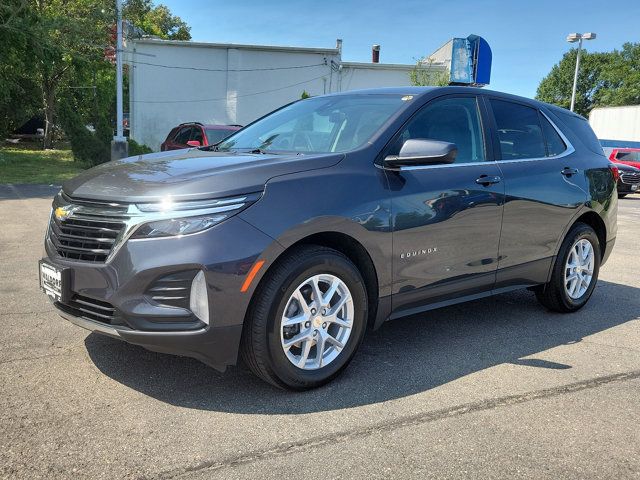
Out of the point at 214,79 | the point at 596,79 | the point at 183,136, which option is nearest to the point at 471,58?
the point at 183,136

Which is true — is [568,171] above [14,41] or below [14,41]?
below

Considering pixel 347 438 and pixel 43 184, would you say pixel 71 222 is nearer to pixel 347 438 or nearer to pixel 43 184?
pixel 347 438

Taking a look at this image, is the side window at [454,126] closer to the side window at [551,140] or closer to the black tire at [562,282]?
the side window at [551,140]

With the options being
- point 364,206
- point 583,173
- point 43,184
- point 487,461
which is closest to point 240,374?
point 364,206

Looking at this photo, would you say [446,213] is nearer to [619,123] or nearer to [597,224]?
[597,224]

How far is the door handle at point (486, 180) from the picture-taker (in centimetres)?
419

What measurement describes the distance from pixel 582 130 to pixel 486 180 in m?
1.88

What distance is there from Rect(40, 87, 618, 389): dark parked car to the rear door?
0.05 feet

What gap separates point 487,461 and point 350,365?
124 cm

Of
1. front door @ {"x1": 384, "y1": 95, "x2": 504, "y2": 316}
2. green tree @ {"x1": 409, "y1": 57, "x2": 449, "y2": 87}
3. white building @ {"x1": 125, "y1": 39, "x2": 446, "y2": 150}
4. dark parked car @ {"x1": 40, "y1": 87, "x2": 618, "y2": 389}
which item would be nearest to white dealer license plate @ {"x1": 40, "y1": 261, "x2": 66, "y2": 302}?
dark parked car @ {"x1": 40, "y1": 87, "x2": 618, "y2": 389}

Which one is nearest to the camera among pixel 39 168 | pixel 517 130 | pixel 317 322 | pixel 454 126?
pixel 317 322

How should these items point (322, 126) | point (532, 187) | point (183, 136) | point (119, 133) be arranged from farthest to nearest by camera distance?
point (119, 133), point (183, 136), point (532, 187), point (322, 126)

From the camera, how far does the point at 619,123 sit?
31734mm

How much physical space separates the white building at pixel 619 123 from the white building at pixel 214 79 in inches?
404
